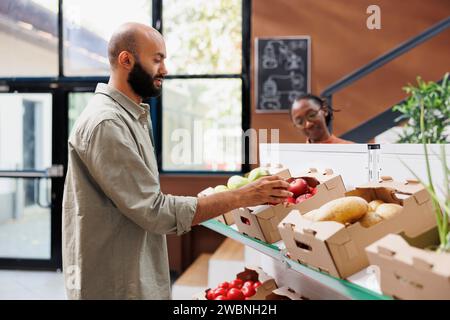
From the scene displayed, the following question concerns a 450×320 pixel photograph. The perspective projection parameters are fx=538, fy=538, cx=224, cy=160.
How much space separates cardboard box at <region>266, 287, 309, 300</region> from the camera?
1930 mm

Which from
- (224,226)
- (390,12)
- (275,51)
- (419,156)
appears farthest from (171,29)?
(419,156)

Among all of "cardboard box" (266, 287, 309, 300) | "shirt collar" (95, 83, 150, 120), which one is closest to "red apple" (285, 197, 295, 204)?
"cardboard box" (266, 287, 309, 300)

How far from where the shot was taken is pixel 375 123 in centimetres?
441

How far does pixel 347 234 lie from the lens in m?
1.22

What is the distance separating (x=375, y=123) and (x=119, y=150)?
324 cm

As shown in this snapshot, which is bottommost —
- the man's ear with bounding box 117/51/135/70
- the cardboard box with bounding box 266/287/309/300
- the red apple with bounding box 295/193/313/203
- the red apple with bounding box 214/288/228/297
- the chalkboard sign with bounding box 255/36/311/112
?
the red apple with bounding box 214/288/228/297

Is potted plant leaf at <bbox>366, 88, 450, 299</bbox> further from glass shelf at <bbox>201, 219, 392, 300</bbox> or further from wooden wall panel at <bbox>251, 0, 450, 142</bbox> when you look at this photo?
wooden wall panel at <bbox>251, 0, 450, 142</bbox>

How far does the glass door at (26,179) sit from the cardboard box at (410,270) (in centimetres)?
479

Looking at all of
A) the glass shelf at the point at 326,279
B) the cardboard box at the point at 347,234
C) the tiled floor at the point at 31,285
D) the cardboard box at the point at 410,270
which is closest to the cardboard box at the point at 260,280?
the glass shelf at the point at 326,279

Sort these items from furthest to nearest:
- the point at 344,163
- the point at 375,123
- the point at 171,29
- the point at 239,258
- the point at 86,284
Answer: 1. the point at 171,29
2. the point at 375,123
3. the point at 239,258
4. the point at 344,163
5. the point at 86,284

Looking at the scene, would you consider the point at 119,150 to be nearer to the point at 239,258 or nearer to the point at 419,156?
the point at 419,156

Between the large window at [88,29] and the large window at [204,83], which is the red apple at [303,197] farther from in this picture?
the large window at [88,29]

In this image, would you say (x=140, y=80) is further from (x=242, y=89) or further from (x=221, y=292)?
(x=242, y=89)

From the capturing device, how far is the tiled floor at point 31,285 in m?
4.39
